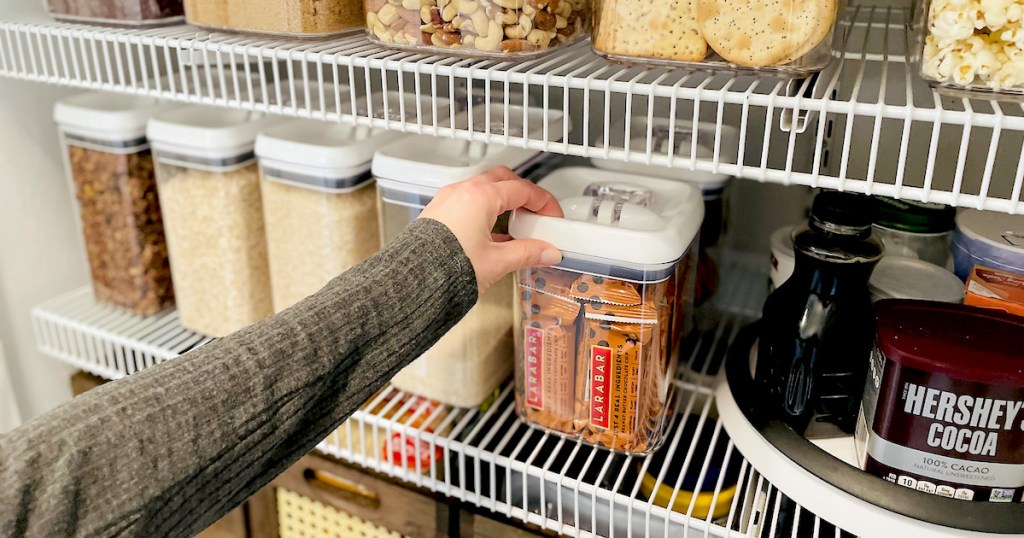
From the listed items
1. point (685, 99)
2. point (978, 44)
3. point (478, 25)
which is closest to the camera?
point (978, 44)

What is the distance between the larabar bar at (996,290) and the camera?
71cm

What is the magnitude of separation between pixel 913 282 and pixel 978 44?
283 millimetres

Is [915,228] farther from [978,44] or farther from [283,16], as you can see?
[283,16]

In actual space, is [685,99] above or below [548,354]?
above

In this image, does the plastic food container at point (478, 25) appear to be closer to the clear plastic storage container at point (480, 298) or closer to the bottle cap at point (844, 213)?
the clear plastic storage container at point (480, 298)

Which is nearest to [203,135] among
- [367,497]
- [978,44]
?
[367,497]

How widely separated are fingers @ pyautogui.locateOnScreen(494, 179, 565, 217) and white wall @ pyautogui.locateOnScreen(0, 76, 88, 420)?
696 mm

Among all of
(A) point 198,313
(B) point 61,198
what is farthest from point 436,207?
(B) point 61,198

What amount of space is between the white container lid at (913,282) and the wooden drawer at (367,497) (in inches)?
19.6

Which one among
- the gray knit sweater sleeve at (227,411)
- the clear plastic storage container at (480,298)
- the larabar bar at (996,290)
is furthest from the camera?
the clear plastic storage container at (480,298)

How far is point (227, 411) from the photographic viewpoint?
558mm

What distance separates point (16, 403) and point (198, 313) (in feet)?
0.96

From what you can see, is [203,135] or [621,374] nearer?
[621,374]

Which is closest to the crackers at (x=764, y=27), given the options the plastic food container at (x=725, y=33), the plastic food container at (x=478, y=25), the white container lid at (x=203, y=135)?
the plastic food container at (x=725, y=33)
